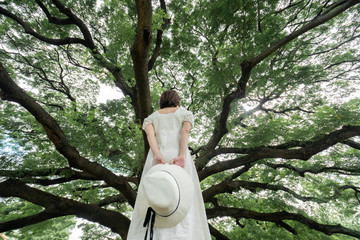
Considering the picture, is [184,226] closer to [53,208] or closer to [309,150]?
[53,208]

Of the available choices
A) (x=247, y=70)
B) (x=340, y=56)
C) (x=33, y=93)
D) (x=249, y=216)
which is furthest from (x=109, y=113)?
(x=340, y=56)

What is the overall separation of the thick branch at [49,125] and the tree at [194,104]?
0.07 feet

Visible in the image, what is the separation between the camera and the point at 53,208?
346 centimetres

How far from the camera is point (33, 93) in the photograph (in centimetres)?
671

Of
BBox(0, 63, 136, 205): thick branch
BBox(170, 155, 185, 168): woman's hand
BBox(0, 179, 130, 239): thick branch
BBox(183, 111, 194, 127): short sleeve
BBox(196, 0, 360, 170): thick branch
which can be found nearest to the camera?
BBox(170, 155, 185, 168): woman's hand

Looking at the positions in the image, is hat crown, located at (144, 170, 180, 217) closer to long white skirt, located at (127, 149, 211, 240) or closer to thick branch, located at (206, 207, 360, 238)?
long white skirt, located at (127, 149, 211, 240)

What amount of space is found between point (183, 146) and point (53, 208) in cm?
365

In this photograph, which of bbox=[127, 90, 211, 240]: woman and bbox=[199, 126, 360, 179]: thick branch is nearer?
bbox=[127, 90, 211, 240]: woman

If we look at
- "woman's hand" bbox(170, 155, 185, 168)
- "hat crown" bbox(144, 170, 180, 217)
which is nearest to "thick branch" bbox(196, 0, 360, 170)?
"woman's hand" bbox(170, 155, 185, 168)

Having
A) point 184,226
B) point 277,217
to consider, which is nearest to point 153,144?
point 184,226

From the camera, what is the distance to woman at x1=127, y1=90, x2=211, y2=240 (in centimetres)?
139

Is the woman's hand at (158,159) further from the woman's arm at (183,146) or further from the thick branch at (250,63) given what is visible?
the thick branch at (250,63)

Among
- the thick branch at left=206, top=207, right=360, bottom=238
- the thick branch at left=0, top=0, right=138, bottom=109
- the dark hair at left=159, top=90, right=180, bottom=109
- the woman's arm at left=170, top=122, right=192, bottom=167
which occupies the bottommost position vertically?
the thick branch at left=206, top=207, right=360, bottom=238

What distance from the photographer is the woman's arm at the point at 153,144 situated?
166 cm
